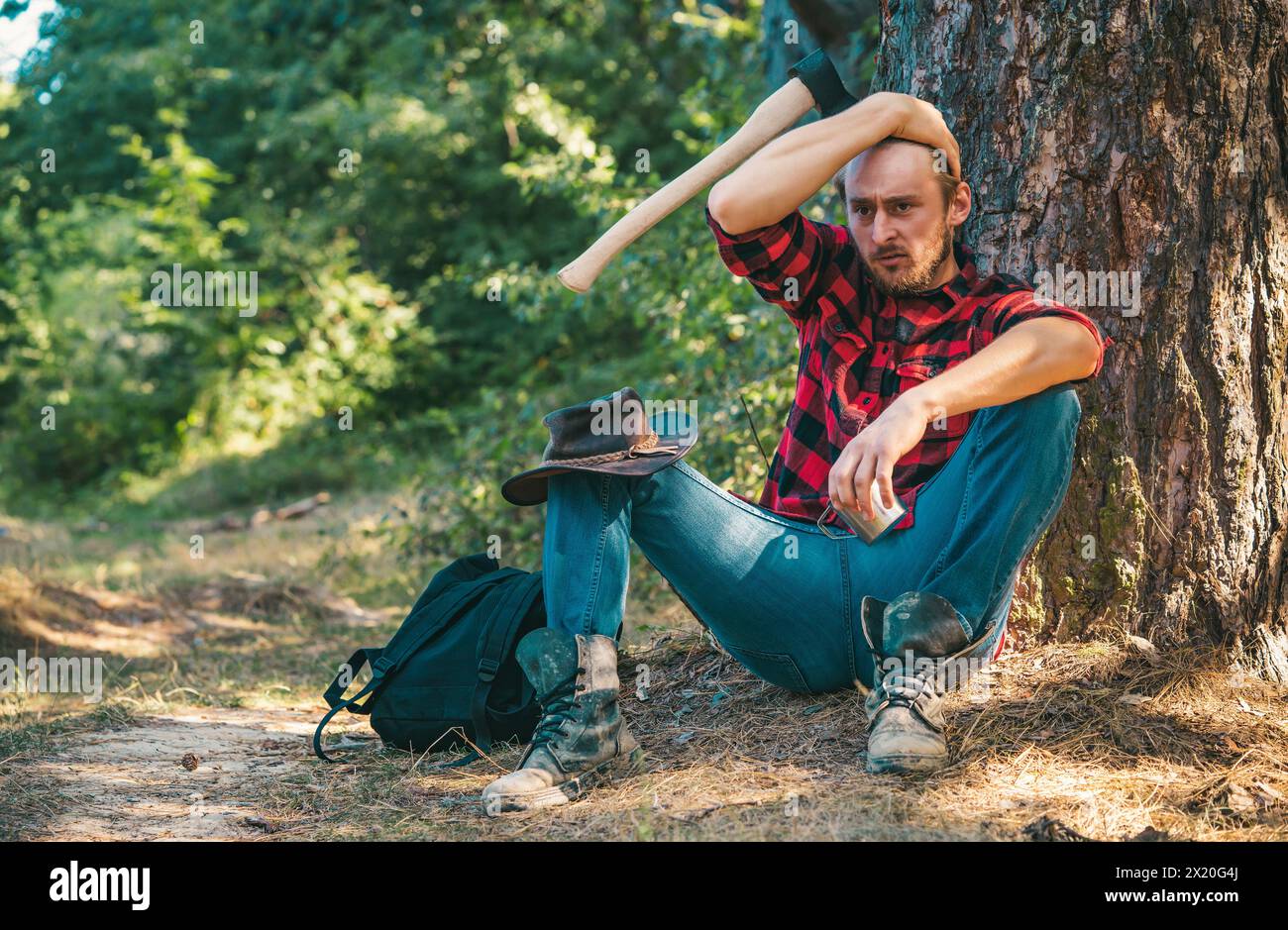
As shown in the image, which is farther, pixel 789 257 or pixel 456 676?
pixel 456 676

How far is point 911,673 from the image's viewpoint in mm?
2457

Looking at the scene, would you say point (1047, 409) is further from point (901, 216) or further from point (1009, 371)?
point (901, 216)

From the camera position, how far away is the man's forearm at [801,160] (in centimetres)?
258

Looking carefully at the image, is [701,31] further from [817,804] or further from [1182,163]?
[817,804]

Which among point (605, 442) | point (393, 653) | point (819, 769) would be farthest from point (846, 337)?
point (393, 653)

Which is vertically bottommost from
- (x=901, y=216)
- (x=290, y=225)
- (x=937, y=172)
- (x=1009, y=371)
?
(x=1009, y=371)

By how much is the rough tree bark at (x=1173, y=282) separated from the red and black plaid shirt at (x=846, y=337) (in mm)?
371

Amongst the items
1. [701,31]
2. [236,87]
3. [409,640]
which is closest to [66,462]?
[236,87]

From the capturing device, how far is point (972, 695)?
8.96 feet

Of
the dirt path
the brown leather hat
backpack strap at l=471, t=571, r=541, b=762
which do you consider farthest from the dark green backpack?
the brown leather hat

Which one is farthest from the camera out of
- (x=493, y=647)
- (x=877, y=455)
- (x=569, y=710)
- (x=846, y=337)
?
(x=493, y=647)

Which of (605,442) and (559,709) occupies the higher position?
(605,442)

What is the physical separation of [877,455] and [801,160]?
2.32ft
